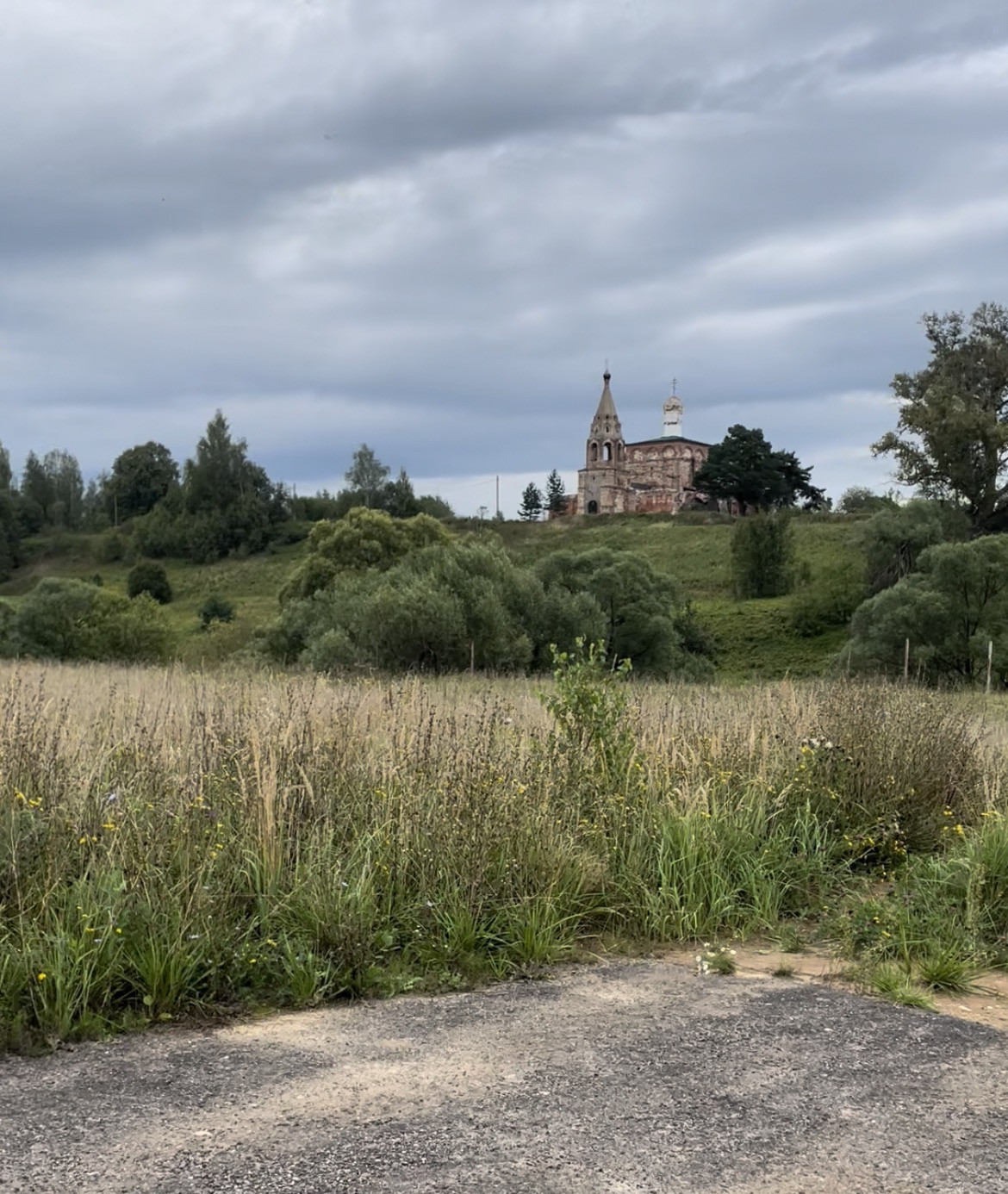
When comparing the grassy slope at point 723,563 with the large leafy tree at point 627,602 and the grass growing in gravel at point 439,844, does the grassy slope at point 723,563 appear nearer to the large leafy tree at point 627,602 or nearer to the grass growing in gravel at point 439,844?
the large leafy tree at point 627,602

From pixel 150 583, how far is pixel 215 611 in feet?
49.3

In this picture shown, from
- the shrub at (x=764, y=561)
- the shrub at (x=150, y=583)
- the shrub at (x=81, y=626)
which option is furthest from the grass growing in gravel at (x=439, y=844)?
the shrub at (x=150, y=583)

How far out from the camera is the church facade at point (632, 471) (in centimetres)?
10295

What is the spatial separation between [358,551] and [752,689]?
38.0 meters

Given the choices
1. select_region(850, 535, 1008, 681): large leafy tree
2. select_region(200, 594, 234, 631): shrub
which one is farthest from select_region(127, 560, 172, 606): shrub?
select_region(850, 535, 1008, 681): large leafy tree

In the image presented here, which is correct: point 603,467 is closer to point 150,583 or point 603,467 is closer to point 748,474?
point 748,474

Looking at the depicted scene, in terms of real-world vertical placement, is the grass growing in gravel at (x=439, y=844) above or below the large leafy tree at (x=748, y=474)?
below

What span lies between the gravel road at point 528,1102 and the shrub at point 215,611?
5595 cm

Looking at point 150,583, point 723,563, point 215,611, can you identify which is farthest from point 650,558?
point 150,583

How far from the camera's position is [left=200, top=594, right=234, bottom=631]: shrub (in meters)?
59.9

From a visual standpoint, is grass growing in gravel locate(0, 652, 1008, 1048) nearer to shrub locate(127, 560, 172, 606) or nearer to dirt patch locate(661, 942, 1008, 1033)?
dirt patch locate(661, 942, 1008, 1033)

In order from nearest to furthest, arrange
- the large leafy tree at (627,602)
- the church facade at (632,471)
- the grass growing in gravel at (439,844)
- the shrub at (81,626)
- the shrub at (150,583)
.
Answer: the grass growing in gravel at (439,844) → the shrub at (81,626) → the large leafy tree at (627,602) → the shrub at (150,583) → the church facade at (632,471)

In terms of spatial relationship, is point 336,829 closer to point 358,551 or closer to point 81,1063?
point 81,1063

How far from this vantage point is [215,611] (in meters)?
62.2
